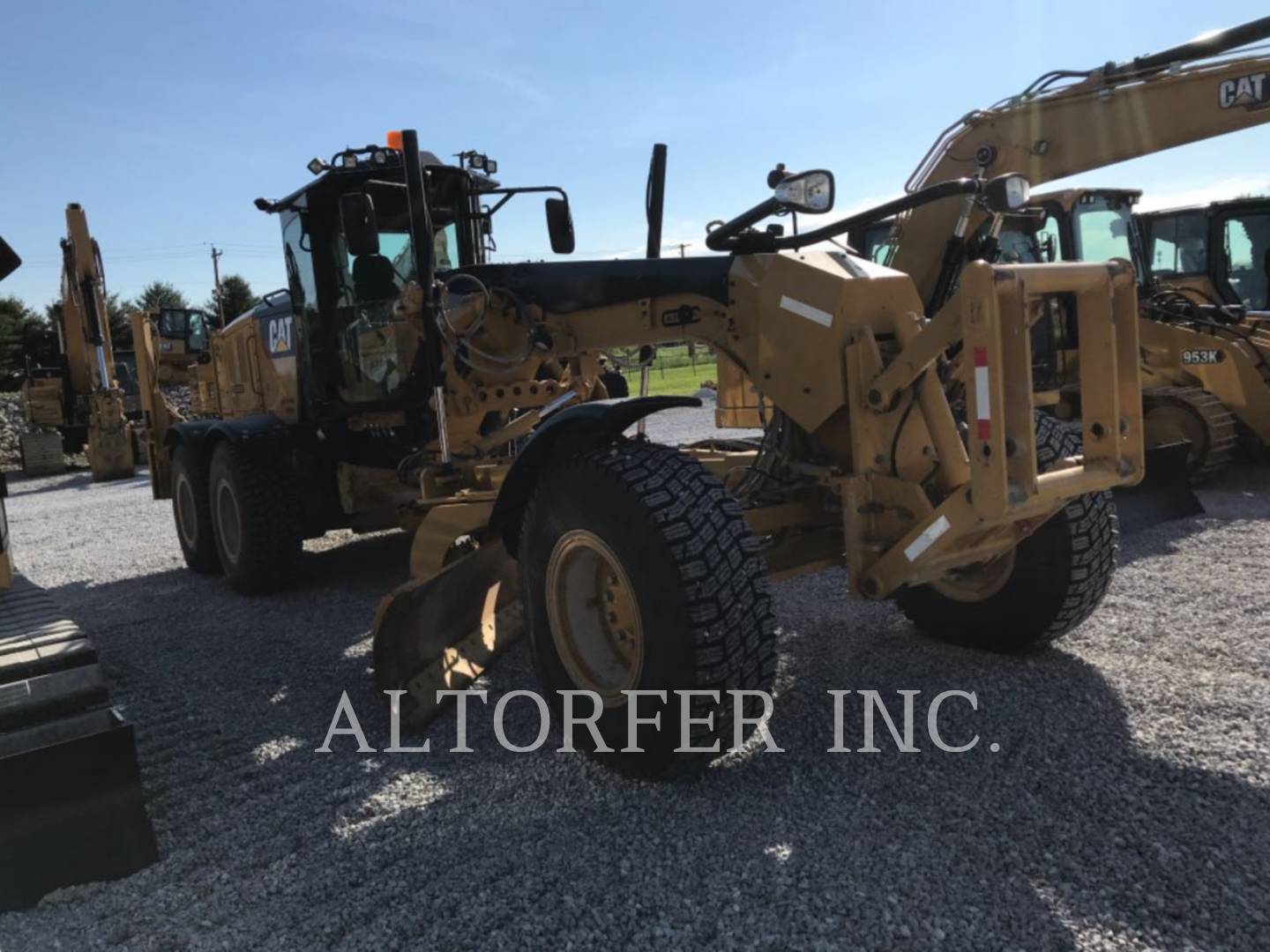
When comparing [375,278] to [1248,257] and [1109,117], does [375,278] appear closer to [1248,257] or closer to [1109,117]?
[1109,117]

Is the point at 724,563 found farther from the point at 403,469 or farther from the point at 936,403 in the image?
the point at 403,469

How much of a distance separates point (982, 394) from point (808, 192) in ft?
4.08

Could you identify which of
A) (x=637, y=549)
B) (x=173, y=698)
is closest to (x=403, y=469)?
(x=173, y=698)

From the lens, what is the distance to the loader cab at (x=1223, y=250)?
1045 centimetres

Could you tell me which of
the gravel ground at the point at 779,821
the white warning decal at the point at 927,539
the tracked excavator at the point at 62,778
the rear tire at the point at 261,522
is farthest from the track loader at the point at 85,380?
the white warning decal at the point at 927,539

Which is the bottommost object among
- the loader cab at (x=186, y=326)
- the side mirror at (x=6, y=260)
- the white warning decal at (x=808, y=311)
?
the white warning decal at (x=808, y=311)

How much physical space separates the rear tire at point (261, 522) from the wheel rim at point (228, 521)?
2 centimetres

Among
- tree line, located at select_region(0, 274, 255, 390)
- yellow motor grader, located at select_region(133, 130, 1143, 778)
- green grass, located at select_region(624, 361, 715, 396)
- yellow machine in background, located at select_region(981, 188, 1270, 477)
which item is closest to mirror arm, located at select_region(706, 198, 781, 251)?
yellow motor grader, located at select_region(133, 130, 1143, 778)

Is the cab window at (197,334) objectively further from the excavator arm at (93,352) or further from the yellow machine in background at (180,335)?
the excavator arm at (93,352)

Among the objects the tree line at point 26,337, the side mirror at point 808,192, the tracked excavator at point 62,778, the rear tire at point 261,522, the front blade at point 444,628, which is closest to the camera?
the tracked excavator at point 62,778

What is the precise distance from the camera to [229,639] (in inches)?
219

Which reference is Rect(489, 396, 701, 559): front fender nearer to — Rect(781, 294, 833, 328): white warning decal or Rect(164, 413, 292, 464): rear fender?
Rect(781, 294, 833, 328): white warning decal

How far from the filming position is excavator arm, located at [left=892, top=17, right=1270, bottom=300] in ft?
20.4

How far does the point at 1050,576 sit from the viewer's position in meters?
4.05
